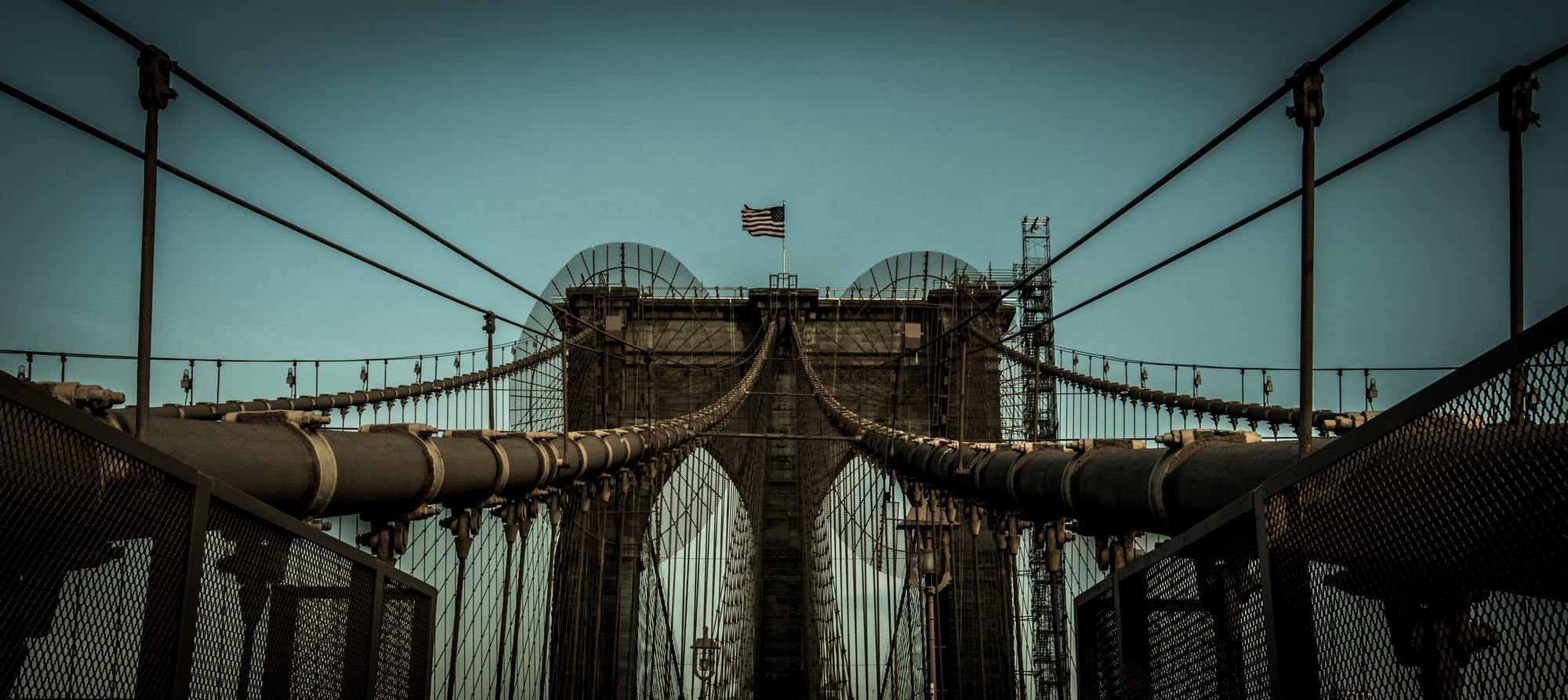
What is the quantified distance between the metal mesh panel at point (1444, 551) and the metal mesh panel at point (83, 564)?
240 cm

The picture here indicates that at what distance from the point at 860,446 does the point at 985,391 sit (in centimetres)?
895

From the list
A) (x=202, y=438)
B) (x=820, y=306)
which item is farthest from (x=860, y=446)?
(x=202, y=438)

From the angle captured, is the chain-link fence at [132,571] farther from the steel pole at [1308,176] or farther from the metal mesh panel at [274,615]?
the steel pole at [1308,176]

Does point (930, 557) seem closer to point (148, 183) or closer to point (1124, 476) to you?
point (1124, 476)

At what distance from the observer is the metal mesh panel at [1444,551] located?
5.31ft

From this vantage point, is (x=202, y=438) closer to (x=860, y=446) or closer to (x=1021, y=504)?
(x=1021, y=504)

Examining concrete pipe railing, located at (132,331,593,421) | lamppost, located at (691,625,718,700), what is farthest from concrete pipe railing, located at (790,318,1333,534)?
lamppost, located at (691,625,718,700)

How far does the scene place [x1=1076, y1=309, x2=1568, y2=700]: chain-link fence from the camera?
1621 mm

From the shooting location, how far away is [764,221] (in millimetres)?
24250

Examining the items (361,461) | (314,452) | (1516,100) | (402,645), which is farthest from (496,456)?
(1516,100)

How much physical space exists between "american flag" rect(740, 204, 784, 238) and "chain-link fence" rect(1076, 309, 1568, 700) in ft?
70.4

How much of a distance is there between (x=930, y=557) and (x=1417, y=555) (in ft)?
20.9

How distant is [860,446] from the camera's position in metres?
13.6

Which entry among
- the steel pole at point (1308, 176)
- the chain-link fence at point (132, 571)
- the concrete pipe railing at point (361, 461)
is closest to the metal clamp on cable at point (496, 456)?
the concrete pipe railing at point (361, 461)
